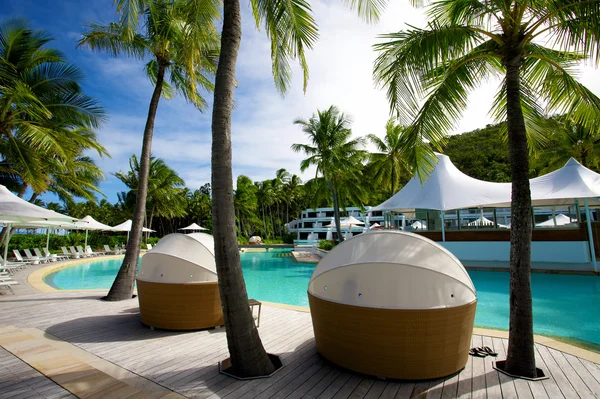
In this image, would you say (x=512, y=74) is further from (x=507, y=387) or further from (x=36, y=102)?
(x=36, y=102)

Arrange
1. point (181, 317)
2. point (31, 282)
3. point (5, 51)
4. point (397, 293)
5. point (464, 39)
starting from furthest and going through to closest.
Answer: point (31, 282) → point (5, 51) → point (181, 317) → point (464, 39) → point (397, 293)

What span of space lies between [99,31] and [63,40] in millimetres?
3444

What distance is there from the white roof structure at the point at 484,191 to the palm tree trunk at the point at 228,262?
11.7 m

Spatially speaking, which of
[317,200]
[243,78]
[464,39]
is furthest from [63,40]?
[317,200]

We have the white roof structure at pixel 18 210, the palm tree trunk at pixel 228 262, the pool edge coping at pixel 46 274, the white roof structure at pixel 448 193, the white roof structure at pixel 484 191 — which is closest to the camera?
the palm tree trunk at pixel 228 262

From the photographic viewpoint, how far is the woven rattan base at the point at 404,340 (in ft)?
11.0

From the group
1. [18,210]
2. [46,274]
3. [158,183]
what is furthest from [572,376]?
[158,183]

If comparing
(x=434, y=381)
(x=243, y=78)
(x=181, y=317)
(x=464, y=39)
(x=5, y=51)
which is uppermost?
(x=5, y=51)

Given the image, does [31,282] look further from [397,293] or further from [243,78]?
[397,293]

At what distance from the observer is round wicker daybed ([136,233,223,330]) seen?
17.2 feet

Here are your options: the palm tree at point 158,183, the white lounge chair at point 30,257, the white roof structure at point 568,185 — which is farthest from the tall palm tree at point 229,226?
the palm tree at point 158,183

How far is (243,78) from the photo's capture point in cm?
694

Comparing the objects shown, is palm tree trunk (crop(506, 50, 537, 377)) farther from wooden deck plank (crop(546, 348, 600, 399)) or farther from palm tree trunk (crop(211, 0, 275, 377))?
A: palm tree trunk (crop(211, 0, 275, 377))

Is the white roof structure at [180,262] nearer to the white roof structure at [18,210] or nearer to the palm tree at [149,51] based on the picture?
the palm tree at [149,51]
